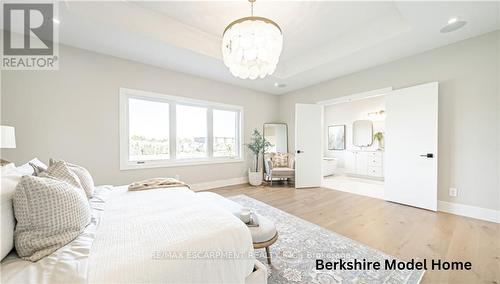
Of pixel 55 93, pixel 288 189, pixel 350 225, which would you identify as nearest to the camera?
pixel 350 225

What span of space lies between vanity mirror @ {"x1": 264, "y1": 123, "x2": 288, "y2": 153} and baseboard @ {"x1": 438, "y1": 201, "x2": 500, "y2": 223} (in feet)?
10.9

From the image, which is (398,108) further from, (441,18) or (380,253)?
(380,253)

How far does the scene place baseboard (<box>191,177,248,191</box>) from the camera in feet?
13.7

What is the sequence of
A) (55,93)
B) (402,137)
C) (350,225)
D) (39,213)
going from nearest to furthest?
(39,213)
(350,225)
(55,93)
(402,137)

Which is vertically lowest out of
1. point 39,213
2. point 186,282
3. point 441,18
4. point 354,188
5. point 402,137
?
point 354,188

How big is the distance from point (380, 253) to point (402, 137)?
234cm

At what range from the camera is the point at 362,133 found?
618cm

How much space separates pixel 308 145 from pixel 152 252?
4195 mm

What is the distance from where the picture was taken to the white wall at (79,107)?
2521 mm

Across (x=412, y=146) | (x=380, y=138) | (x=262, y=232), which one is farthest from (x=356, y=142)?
→ (x=262, y=232)

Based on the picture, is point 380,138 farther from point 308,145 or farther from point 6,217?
point 6,217

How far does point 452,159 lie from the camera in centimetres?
285

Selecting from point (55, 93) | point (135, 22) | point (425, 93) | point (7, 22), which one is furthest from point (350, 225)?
point (7, 22)

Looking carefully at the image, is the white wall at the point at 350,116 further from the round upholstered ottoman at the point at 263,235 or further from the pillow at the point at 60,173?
the pillow at the point at 60,173
